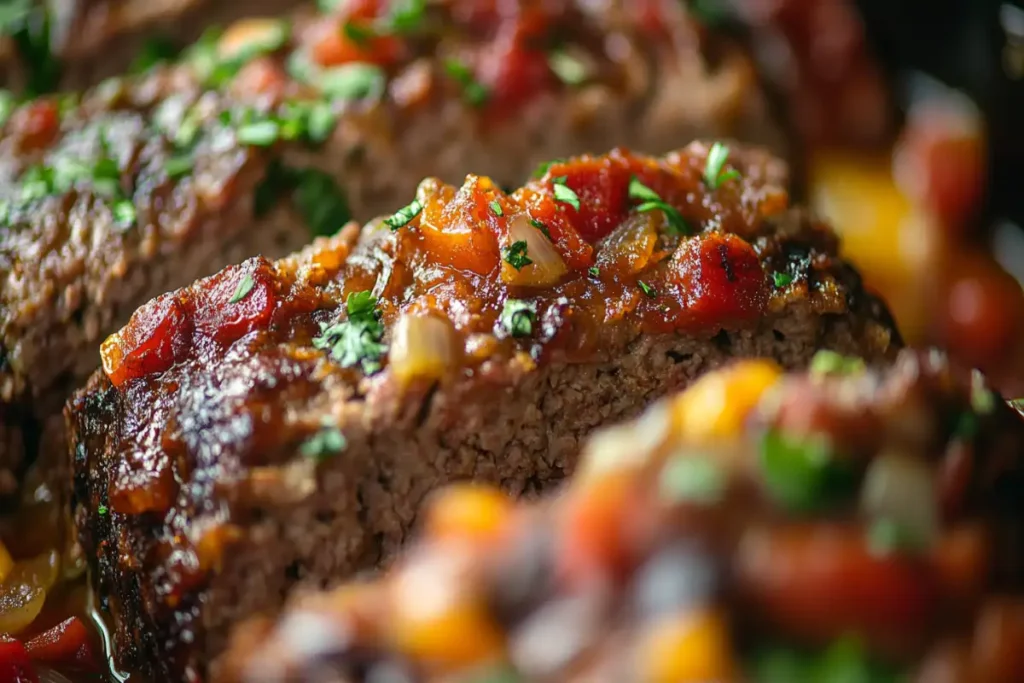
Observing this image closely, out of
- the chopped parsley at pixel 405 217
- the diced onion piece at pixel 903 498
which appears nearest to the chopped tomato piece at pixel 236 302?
the chopped parsley at pixel 405 217

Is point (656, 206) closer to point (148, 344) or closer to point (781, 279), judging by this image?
point (781, 279)

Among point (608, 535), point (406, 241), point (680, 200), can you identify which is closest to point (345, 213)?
point (406, 241)

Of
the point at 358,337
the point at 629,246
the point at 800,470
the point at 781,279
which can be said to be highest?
the point at 800,470

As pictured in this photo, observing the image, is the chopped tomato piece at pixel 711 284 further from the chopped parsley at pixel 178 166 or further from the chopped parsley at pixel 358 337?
the chopped parsley at pixel 178 166

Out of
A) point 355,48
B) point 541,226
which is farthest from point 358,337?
point 355,48

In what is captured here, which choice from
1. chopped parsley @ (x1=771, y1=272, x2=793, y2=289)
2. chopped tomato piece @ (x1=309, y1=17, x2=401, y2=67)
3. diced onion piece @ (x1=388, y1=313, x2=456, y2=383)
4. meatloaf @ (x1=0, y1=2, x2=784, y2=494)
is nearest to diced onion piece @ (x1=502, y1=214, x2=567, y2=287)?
diced onion piece @ (x1=388, y1=313, x2=456, y2=383)

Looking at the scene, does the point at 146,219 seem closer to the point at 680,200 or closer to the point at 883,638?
the point at 680,200

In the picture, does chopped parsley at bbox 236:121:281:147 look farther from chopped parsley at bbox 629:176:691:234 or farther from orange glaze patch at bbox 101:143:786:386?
chopped parsley at bbox 629:176:691:234
